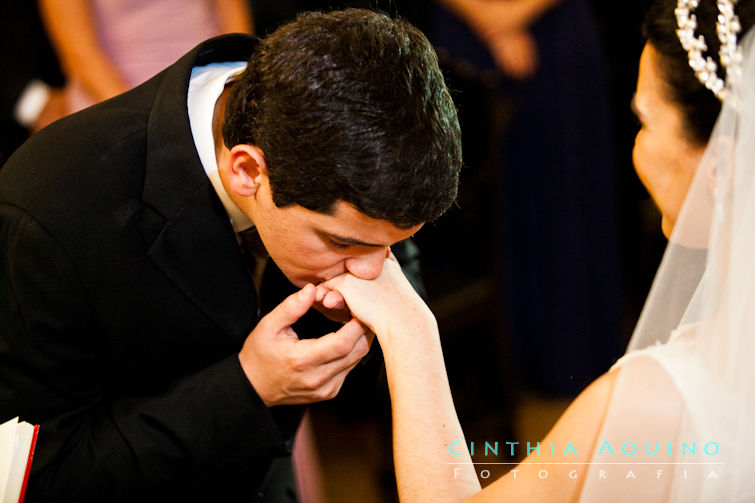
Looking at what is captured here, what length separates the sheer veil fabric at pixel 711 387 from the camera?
1137 mm

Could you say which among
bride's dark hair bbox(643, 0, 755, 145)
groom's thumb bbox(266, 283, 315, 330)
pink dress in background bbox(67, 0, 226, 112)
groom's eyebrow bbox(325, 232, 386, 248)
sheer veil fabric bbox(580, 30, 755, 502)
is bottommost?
sheer veil fabric bbox(580, 30, 755, 502)

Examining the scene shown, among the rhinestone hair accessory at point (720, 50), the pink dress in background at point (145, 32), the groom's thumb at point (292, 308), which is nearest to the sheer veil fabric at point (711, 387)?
the rhinestone hair accessory at point (720, 50)

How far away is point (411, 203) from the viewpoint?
1.28 metres

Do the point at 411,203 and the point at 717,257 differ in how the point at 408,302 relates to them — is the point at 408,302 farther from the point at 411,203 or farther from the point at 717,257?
the point at 717,257

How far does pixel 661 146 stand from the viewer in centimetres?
130

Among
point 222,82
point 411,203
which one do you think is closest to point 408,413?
point 411,203

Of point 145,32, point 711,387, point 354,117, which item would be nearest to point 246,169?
point 354,117

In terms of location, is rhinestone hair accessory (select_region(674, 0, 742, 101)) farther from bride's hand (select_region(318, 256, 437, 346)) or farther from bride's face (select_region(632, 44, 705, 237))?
bride's hand (select_region(318, 256, 437, 346))

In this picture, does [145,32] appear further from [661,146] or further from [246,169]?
[661,146]

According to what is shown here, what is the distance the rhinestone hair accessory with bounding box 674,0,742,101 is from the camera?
1.15 metres

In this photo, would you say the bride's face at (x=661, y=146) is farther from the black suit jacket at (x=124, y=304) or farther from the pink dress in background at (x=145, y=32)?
the pink dress in background at (x=145, y=32)

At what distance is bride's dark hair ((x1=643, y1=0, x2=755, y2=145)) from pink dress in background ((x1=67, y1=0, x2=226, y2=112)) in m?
1.69

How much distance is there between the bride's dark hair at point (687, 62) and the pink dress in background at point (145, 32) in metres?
1.69

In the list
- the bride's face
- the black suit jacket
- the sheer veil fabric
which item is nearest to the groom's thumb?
the black suit jacket
